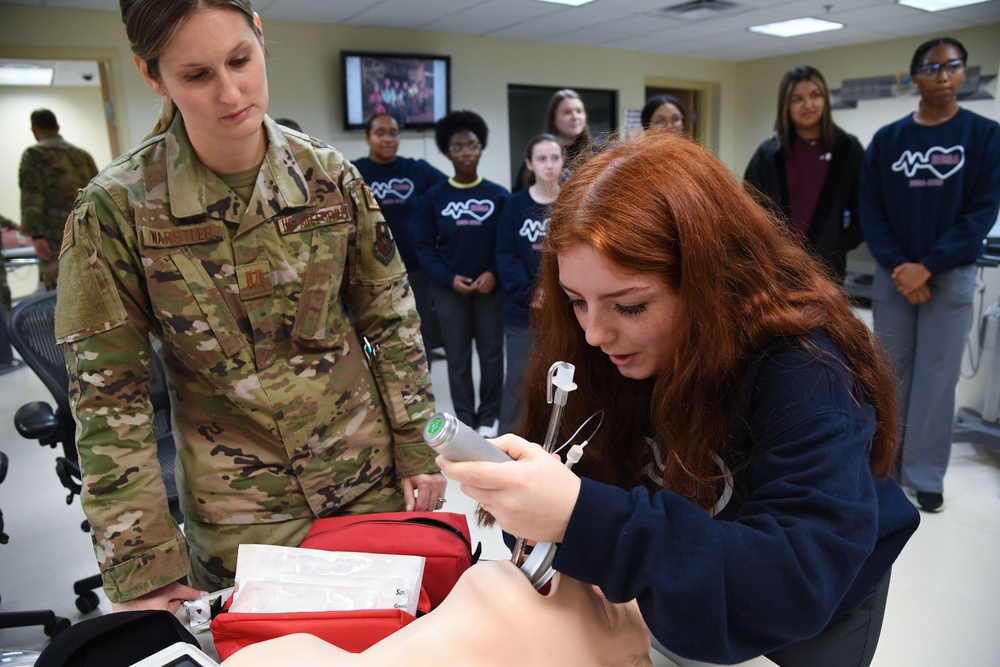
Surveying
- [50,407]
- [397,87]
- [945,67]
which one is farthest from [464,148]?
[397,87]

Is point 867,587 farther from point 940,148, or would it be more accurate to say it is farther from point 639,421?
point 940,148

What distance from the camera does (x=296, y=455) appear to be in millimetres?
1162

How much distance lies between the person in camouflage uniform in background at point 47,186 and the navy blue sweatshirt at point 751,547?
4824 millimetres

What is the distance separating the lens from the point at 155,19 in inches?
36.7

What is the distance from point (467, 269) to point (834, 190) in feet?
5.39

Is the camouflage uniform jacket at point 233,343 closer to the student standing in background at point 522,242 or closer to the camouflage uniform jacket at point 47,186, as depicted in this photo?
the student standing in background at point 522,242

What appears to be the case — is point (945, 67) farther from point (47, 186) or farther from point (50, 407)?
point (47, 186)

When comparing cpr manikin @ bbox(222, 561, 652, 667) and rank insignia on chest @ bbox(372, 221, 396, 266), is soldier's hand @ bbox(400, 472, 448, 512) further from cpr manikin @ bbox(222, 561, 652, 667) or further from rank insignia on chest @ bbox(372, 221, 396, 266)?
cpr manikin @ bbox(222, 561, 652, 667)

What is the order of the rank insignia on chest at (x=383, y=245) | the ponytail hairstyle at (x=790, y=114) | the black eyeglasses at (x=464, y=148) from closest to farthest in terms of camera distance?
the rank insignia on chest at (x=383, y=245)
the ponytail hairstyle at (x=790, y=114)
the black eyeglasses at (x=464, y=148)

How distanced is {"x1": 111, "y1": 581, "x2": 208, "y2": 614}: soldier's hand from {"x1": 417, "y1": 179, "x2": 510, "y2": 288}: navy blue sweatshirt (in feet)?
7.63

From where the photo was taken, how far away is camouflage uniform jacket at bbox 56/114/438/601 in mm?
1006

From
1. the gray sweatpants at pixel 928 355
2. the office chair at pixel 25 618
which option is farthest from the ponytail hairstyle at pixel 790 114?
the office chair at pixel 25 618

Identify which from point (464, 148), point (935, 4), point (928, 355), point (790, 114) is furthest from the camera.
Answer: point (935, 4)

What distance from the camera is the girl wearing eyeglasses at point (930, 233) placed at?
2328mm
